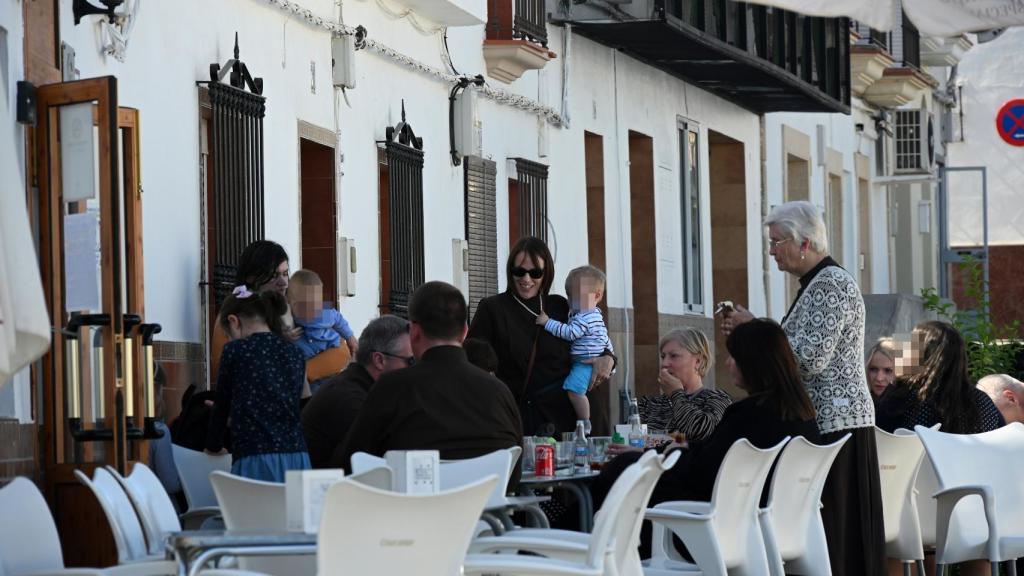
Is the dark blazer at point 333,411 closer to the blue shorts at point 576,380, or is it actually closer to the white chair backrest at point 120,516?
the white chair backrest at point 120,516

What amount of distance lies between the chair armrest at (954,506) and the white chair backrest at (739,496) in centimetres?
171

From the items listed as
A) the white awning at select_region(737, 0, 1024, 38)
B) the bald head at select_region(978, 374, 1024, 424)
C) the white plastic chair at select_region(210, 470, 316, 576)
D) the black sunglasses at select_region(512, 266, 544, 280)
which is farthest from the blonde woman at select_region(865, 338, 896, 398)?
the white plastic chair at select_region(210, 470, 316, 576)

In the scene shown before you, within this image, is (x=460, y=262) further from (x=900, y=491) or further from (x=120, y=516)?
(x=120, y=516)

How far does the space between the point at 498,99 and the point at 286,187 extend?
4153mm

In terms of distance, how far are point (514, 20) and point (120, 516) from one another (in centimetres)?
1020

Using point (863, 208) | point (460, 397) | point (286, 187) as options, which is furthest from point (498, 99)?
point (863, 208)

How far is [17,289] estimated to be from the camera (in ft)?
17.4

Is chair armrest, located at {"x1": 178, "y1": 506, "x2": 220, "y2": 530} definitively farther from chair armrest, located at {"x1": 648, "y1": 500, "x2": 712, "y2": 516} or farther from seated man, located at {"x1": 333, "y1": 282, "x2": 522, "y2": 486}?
chair armrest, located at {"x1": 648, "y1": 500, "x2": 712, "y2": 516}

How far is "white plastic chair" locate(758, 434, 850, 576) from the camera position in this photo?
8.28 meters

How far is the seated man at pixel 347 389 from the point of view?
8922mm

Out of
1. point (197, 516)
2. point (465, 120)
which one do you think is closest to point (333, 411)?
point (197, 516)

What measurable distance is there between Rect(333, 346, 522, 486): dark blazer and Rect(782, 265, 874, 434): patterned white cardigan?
186 cm

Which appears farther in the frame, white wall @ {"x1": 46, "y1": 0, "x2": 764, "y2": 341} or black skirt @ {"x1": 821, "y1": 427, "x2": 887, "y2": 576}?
white wall @ {"x1": 46, "y1": 0, "x2": 764, "y2": 341}

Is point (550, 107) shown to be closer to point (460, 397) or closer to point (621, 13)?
point (621, 13)
